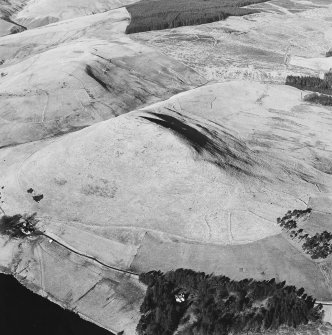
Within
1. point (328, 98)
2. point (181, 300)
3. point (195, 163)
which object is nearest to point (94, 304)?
point (181, 300)

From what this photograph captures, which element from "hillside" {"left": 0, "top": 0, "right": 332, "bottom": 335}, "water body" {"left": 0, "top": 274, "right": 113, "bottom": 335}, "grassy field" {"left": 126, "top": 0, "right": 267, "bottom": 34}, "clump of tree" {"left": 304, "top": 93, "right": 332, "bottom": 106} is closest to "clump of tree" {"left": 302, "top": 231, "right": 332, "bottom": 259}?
"hillside" {"left": 0, "top": 0, "right": 332, "bottom": 335}

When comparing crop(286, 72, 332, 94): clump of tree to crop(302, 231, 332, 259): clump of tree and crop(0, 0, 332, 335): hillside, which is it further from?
crop(302, 231, 332, 259): clump of tree

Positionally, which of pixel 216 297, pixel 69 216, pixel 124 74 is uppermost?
pixel 124 74

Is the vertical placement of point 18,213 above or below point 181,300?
above

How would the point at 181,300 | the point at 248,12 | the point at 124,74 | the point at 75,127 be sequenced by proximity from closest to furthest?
1. the point at 181,300
2. the point at 75,127
3. the point at 124,74
4. the point at 248,12

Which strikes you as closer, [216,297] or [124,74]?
[216,297]

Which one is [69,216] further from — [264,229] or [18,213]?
[264,229]

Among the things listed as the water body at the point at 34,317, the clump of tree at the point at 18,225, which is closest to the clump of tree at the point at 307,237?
the water body at the point at 34,317

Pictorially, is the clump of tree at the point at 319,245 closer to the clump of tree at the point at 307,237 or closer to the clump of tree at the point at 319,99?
the clump of tree at the point at 307,237
